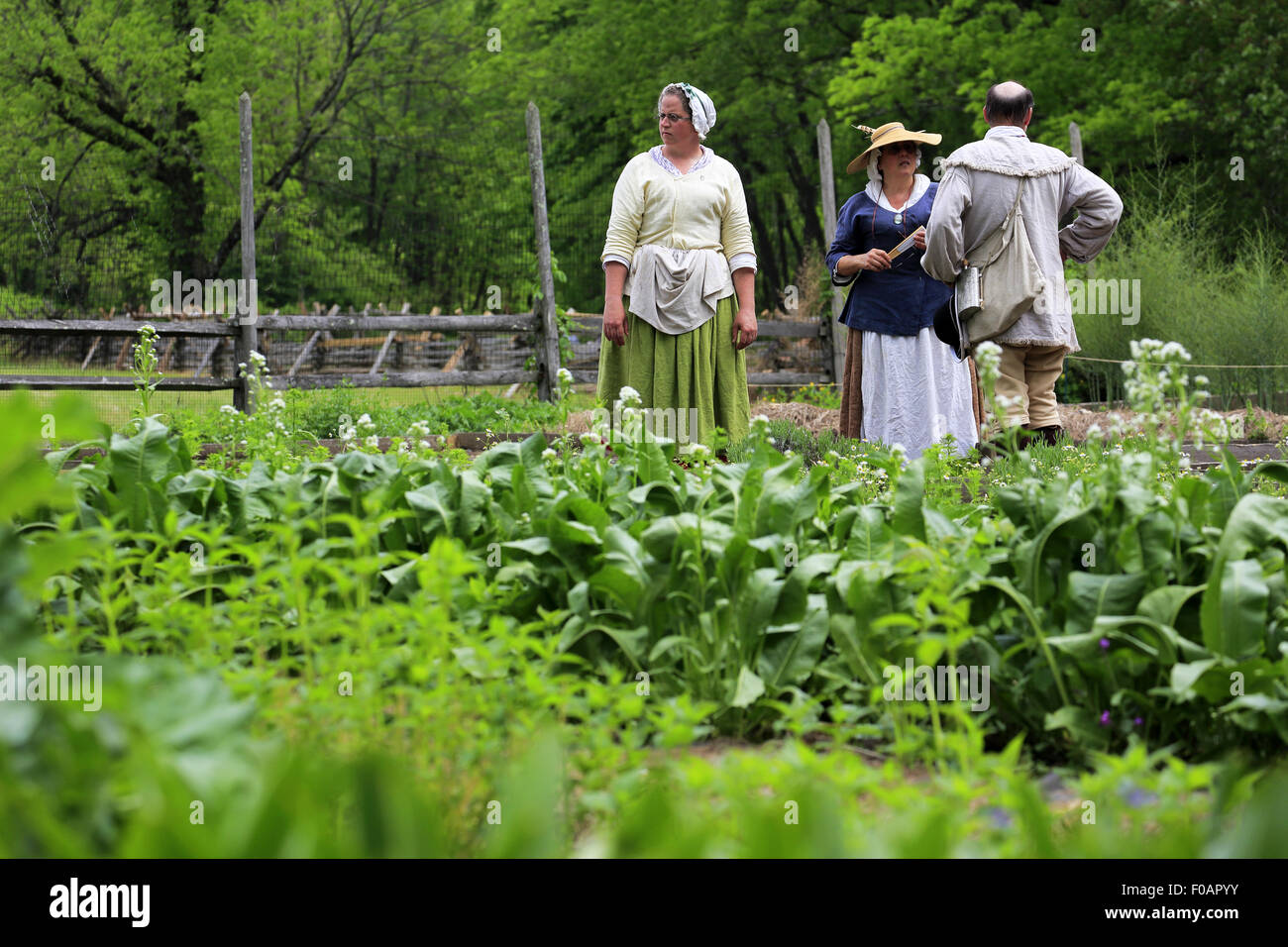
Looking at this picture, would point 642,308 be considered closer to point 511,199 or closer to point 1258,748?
point 1258,748

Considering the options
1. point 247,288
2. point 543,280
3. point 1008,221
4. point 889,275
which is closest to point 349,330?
point 247,288

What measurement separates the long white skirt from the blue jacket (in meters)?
0.10

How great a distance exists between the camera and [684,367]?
7.01m

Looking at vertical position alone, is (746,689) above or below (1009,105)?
below

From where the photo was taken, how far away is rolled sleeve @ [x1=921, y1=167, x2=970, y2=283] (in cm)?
649

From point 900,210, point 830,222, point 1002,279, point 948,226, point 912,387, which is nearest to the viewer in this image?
point 948,226

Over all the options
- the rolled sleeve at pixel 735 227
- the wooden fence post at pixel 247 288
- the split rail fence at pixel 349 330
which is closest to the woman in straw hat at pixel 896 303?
the rolled sleeve at pixel 735 227

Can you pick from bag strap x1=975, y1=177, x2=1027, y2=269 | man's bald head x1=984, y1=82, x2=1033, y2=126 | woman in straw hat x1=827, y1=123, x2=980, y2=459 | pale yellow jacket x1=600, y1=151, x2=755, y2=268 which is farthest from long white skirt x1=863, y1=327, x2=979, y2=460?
man's bald head x1=984, y1=82, x2=1033, y2=126

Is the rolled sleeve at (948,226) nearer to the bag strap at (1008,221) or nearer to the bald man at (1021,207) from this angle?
the bald man at (1021,207)

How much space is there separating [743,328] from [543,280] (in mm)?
5894

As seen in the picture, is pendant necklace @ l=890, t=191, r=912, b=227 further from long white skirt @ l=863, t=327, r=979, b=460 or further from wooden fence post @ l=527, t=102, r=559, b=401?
wooden fence post @ l=527, t=102, r=559, b=401

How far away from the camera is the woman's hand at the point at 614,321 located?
677 cm

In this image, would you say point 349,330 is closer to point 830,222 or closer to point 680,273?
point 830,222

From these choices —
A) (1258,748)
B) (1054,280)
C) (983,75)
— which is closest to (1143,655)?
(1258,748)
